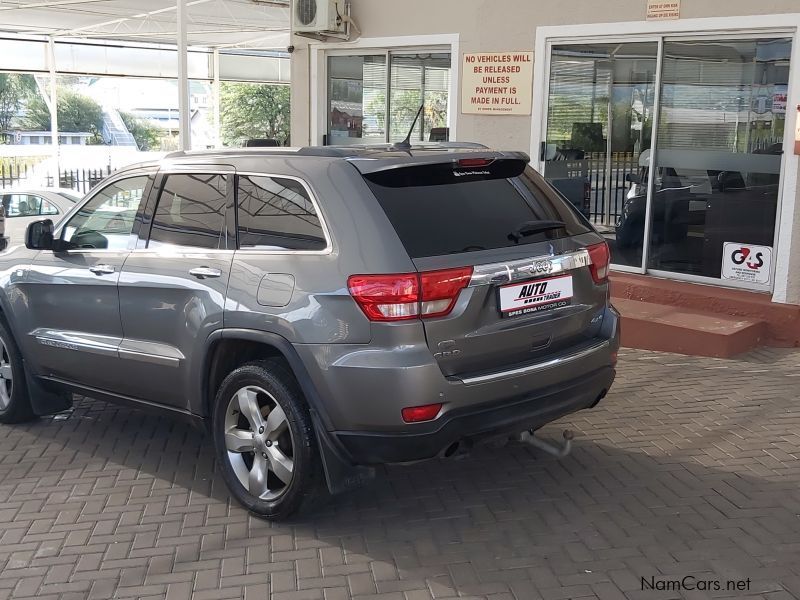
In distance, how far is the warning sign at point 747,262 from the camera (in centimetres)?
803

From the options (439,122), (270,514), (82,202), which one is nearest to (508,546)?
(270,514)

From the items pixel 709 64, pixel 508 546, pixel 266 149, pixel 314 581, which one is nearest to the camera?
pixel 314 581

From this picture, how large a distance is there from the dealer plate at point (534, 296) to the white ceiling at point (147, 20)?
1420 cm

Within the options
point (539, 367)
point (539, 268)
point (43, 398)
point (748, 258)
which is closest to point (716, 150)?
point (748, 258)

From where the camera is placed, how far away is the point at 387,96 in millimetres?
10867

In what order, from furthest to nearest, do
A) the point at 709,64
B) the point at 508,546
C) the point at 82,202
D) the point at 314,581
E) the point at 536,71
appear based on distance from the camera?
the point at 536,71 < the point at 709,64 < the point at 82,202 < the point at 508,546 < the point at 314,581

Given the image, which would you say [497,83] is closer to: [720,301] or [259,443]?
[720,301]

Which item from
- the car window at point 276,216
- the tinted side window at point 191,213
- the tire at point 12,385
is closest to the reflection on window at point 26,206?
the tire at point 12,385

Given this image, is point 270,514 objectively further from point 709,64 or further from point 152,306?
point 709,64

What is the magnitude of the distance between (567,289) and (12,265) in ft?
11.5

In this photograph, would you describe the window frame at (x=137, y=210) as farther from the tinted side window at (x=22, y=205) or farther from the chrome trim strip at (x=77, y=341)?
the tinted side window at (x=22, y=205)

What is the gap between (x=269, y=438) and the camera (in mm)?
4383

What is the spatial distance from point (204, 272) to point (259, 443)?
2.89 feet

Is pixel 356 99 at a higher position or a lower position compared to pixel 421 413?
higher
